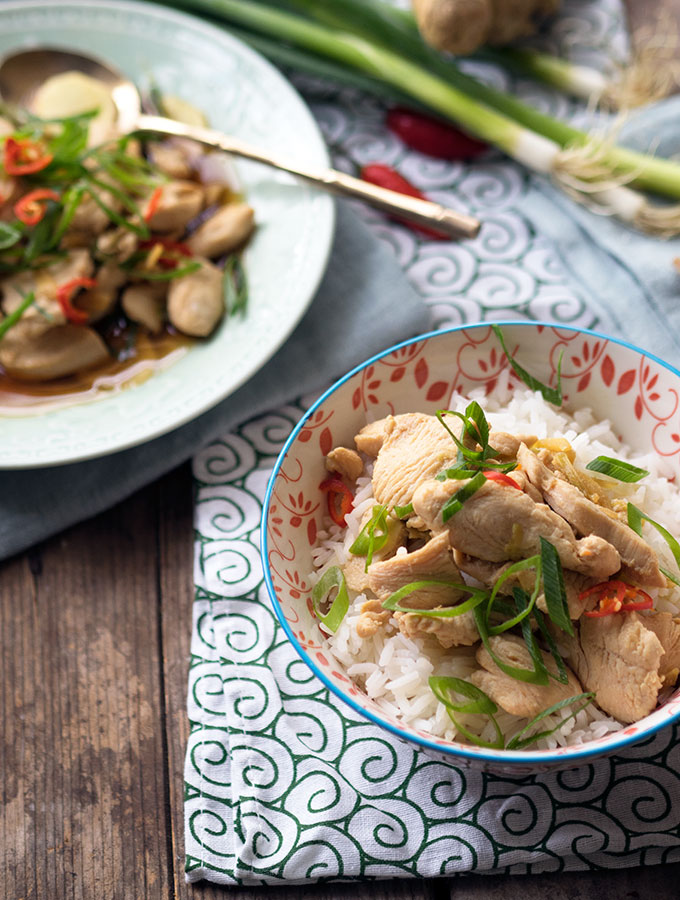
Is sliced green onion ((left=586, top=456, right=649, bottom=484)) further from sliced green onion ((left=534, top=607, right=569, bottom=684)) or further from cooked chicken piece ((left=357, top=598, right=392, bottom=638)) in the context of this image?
cooked chicken piece ((left=357, top=598, right=392, bottom=638))

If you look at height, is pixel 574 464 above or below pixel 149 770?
above

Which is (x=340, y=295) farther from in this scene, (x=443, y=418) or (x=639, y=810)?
(x=639, y=810)

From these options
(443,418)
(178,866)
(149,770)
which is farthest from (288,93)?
(178,866)

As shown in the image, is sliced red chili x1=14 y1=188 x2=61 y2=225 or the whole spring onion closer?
sliced red chili x1=14 y1=188 x2=61 y2=225

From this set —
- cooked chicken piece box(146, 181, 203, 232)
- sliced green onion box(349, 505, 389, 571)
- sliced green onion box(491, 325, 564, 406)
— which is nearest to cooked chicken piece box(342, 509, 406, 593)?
sliced green onion box(349, 505, 389, 571)

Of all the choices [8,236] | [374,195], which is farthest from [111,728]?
[374,195]

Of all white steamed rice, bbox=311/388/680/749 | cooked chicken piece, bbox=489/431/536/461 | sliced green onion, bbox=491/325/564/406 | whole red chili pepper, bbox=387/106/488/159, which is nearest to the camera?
white steamed rice, bbox=311/388/680/749
